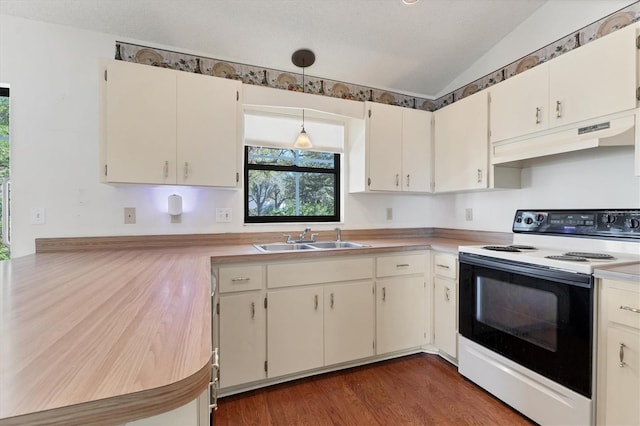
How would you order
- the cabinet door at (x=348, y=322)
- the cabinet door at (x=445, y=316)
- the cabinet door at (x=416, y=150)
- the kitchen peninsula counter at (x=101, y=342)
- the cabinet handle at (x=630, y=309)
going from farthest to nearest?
the cabinet door at (x=416, y=150), the cabinet door at (x=445, y=316), the cabinet door at (x=348, y=322), the cabinet handle at (x=630, y=309), the kitchen peninsula counter at (x=101, y=342)

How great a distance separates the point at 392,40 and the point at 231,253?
207cm

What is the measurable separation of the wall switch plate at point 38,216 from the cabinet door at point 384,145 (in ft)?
7.76

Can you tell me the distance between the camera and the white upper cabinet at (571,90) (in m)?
1.58

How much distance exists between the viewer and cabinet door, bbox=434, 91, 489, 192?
235 cm

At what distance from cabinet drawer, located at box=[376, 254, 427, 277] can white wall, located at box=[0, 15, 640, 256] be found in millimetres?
940

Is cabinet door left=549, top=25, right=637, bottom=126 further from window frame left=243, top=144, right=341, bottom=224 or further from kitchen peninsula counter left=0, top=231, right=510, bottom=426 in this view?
kitchen peninsula counter left=0, top=231, right=510, bottom=426

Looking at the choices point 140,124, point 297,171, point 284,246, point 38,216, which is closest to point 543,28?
point 297,171

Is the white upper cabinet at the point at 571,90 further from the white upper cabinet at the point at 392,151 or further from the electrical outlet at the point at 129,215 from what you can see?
the electrical outlet at the point at 129,215

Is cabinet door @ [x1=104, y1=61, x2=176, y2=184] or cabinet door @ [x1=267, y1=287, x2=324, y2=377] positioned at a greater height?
cabinet door @ [x1=104, y1=61, x2=176, y2=184]

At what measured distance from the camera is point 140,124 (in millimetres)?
1982

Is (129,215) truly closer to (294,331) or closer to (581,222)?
(294,331)

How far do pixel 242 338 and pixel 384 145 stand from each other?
190 cm

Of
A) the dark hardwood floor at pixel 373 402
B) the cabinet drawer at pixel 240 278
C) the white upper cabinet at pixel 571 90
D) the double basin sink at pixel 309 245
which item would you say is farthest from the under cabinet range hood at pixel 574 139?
the cabinet drawer at pixel 240 278

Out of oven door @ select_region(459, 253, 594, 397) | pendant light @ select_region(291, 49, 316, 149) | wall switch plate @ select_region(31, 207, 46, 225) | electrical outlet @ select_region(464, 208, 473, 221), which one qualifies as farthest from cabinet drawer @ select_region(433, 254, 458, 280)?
wall switch plate @ select_region(31, 207, 46, 225)
